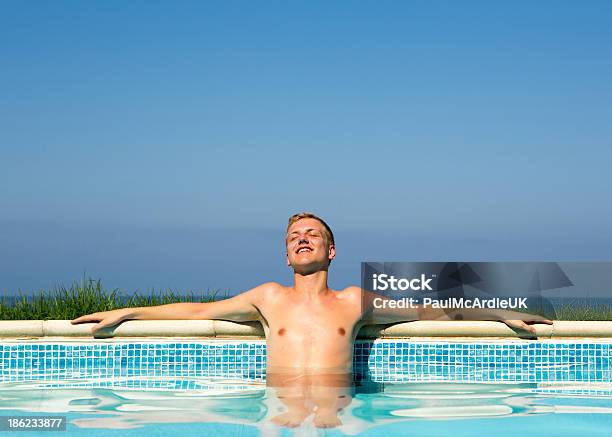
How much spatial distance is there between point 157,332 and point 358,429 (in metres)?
2.10

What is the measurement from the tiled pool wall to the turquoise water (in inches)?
7.1

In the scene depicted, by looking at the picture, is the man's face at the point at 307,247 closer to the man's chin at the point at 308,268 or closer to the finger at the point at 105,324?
the man's chin at the point at 308,268

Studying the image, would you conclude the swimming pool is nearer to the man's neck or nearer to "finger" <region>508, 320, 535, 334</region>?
"finger" <region>508, 320, 535, 334</region>

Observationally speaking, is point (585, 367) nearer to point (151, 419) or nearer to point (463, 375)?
point (463, 375)

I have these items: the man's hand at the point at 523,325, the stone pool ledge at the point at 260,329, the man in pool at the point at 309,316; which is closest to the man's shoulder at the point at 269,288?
the man in pool at the point at 309,316

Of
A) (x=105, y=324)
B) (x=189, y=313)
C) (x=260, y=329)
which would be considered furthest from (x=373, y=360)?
(x=105, y=324)

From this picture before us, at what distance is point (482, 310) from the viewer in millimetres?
5512

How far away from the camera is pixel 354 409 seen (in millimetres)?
4375

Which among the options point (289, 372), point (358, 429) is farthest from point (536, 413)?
point (289, 372)

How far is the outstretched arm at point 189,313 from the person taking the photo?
17.1ft

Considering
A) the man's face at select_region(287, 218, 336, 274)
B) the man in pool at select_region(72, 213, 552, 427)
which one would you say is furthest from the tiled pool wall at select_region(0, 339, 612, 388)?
the man's face at select_region(287, 218, 336, 274)

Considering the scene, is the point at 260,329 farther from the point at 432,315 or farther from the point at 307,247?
the point at 432,315

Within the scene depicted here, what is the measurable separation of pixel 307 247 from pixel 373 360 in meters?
1.12

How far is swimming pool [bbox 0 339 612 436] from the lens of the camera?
421cm
